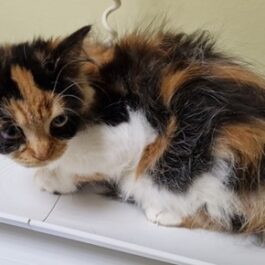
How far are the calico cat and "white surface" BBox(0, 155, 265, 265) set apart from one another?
3cm

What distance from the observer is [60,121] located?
0.68 m

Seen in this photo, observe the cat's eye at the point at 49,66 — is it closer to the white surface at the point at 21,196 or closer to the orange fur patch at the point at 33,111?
the orange fur patch at the point at 33,111

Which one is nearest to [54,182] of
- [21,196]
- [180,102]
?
[21,196]

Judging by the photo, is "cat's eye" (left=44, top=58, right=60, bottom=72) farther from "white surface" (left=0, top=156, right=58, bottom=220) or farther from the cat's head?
"white surface" (left=0, top=156, right=58, bottom=220)

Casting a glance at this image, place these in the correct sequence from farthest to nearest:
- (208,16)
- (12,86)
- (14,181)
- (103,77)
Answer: (208,16) → (14,181) → (103,77) → (12,86)

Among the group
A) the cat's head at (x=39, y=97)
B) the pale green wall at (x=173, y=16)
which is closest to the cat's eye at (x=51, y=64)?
the cat's head at (x=39, y=97)

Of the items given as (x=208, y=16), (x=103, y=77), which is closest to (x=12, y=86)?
(x=103, y=77)

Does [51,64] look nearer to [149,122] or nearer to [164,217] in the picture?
[149,122]

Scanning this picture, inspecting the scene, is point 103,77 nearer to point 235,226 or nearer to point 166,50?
point 166,50

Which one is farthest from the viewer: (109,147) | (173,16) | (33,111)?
(173,16)

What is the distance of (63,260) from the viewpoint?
0.74m

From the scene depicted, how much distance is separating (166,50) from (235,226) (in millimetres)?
317

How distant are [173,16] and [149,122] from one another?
395 mm

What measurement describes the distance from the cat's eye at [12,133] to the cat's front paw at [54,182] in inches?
6.5
